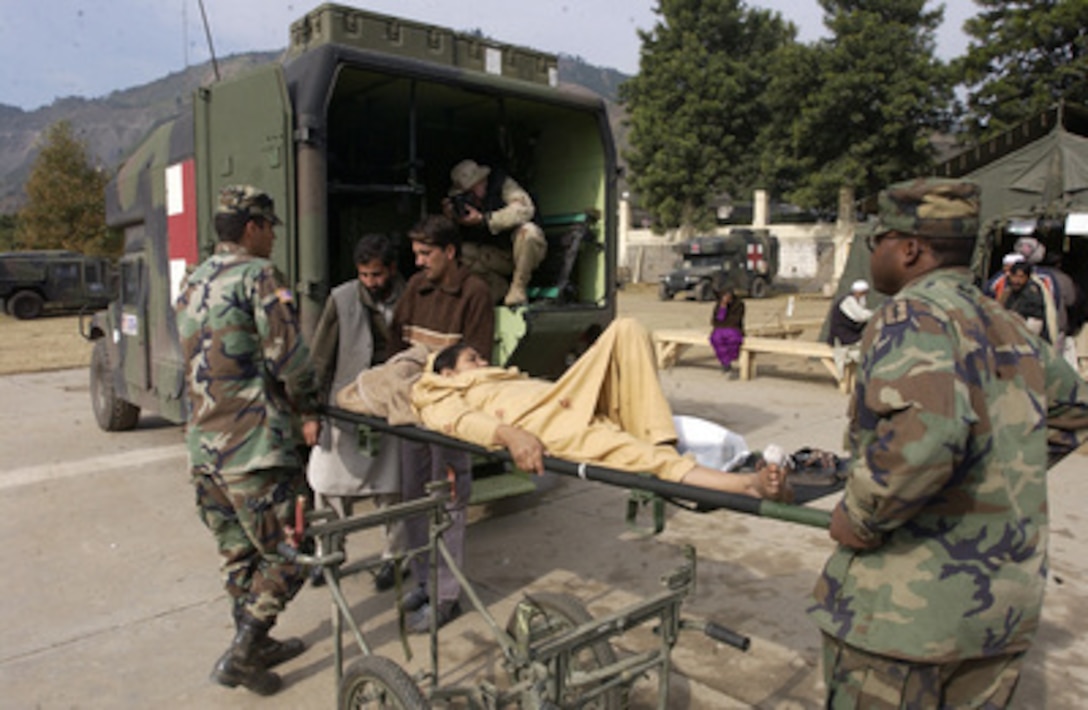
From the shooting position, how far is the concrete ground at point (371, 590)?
3.15 meters

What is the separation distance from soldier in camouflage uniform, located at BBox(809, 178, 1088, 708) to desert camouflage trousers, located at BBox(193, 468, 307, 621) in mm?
2054

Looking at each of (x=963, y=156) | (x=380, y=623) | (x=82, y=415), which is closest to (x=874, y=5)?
(x=963, y=156)

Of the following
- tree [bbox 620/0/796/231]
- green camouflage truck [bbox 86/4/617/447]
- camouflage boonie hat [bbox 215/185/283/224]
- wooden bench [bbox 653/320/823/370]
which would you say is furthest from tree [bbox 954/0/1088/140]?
camouflage boonie hat [bbox 215/185/283/224]

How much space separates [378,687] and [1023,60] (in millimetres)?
26742

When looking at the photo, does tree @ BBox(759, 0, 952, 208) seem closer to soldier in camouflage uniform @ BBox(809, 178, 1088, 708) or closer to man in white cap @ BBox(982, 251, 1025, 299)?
man in white cap @ BBox(982, 251, 1025, 299)

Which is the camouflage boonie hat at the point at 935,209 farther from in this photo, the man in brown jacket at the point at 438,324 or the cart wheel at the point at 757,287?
the cart wheel at the point at 757,287

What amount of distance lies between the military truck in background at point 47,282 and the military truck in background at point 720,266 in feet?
50.9

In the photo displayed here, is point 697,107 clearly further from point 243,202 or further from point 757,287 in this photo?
point 243,202

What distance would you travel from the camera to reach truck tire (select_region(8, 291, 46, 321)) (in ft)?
68.4

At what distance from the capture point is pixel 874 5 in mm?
29000

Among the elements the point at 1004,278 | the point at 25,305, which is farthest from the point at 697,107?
the point at 1004,278

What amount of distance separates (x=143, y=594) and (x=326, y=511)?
→ 1781 mm

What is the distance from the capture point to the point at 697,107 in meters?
32.6

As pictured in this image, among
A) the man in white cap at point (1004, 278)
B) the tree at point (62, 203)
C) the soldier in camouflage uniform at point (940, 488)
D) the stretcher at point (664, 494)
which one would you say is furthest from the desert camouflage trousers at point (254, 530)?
the tree at point (62, 203)
